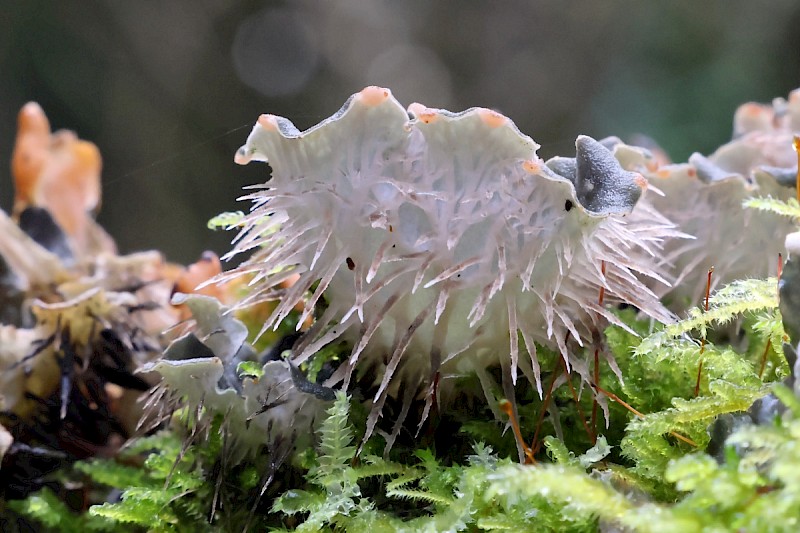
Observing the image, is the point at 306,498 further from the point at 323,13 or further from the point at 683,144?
the point at 323,13

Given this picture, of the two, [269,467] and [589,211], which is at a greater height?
[589,211]

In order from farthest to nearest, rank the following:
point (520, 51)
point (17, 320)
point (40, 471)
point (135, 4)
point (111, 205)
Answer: point (520, 51) < point (135, 4) < point (111, 205) < point (17, 320) < point (40, 471)

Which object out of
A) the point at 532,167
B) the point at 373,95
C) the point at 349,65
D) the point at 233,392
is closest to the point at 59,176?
the point at 233,392

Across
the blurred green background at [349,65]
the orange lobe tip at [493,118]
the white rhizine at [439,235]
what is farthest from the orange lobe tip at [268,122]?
the blurred green background at [349,65]

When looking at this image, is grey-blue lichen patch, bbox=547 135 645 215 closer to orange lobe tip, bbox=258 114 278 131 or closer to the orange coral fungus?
orange lobe tip, bbox=258 114 278 131

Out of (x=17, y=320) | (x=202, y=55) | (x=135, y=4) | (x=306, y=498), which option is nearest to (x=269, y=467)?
(x=306, y=498)

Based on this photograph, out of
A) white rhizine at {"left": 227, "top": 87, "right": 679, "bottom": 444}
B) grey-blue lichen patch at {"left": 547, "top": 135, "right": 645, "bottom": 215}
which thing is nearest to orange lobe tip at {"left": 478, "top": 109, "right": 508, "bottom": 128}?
white rhizine at {"left": 227, "top": 87, "right": 679, "bottom": 444}

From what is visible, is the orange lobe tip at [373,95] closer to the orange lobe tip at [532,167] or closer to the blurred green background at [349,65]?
the orange lobe tip at [532,167]
